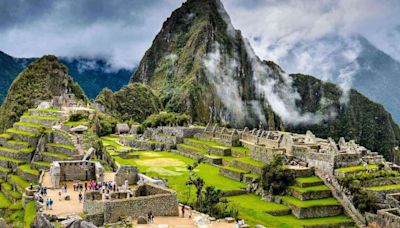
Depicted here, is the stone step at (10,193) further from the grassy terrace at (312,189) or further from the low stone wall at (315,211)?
the grassy terrace at (312,189)

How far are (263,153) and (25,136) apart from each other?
20956mm

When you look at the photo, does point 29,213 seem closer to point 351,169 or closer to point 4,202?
point 4,202

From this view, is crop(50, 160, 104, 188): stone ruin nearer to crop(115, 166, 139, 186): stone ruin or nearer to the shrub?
crop(115, 166, 139, 186): stone ruin

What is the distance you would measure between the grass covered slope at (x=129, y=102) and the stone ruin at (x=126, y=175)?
264 feet

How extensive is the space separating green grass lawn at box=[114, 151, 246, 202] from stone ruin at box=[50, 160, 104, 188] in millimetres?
8457

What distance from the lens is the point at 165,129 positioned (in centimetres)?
8181

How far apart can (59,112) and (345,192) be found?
26053mm

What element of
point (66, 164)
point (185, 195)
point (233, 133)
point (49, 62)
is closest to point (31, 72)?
point (49, 62)

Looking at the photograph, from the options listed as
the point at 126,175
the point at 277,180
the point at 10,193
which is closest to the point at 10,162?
the point at 10,193

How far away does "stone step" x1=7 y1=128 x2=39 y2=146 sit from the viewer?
1699 inches

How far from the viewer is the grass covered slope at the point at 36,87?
77.9 m

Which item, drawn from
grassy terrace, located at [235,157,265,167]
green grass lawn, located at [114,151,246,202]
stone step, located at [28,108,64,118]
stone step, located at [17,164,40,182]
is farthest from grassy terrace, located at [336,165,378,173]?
stone step, located at [28,108,64,118]

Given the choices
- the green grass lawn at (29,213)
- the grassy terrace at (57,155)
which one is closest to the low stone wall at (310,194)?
the grassy terrace at (57,155)

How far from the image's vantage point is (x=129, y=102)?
121m
